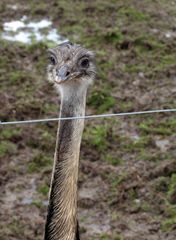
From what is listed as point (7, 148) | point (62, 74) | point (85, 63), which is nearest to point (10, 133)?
point (7, 148)

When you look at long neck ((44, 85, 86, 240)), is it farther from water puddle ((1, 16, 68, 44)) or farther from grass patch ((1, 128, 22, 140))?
water puddle ((1, 16, 68, 44))

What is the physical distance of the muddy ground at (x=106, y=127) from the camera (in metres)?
5.36

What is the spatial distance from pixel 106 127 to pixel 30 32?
85.0 inches

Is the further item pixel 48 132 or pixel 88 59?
pixel 48 132

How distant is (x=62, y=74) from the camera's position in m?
3.48

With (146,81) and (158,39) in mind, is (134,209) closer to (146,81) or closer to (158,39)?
(146,81)

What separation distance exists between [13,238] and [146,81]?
283 centimetres

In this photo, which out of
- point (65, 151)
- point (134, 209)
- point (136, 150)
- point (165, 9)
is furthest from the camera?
point (165, 9)

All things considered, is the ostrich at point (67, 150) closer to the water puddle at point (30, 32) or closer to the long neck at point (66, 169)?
the long neck at point (66, 169)

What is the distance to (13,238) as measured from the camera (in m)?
5.02

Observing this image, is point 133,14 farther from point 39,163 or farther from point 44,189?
point 44,189

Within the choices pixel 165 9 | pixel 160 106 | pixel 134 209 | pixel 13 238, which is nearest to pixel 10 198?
pixel 13 238

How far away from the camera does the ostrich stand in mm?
3584

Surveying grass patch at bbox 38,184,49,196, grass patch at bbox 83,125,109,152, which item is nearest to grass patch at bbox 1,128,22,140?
grass patch at bbox 83,125,109,152
